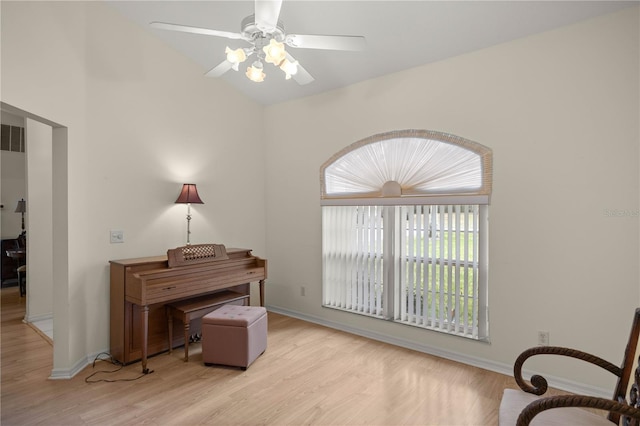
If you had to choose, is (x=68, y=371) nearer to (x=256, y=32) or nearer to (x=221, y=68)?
(x=221, y=68)

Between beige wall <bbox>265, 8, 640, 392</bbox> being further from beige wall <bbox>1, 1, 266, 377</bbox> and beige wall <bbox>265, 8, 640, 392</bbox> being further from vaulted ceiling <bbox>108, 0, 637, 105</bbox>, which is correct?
beige wall <bbox>1, 1, 266, 377</bbox>

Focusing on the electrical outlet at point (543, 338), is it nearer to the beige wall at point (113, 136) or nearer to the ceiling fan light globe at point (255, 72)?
the ceiling fan light globe at point (255, 72)

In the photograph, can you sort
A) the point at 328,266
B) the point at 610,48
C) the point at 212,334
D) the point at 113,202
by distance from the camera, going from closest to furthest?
1. the point at 610,48
2. the point at 212,334
3. the point at 113,202
4. the point at 328,266

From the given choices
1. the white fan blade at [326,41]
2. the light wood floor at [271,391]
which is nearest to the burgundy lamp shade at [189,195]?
the light wood floor at [271,391]

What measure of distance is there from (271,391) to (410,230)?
6.28 feet

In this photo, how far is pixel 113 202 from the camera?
3.19 meters

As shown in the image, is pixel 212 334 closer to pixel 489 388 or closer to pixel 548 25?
pixel 489 388

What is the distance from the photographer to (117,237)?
3209 mm

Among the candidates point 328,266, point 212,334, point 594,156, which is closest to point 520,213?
point 594,156

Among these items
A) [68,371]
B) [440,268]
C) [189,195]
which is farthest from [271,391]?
[189,195]

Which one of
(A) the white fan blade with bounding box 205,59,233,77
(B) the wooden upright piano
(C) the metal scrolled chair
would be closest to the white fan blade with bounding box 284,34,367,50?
(A) the white fan blade with bounding box 205,59,233,77

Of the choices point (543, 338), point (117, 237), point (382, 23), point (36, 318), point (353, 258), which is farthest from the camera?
point (36, 318)

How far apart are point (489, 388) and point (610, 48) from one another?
265 cm

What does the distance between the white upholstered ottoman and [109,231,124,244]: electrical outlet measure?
115 centimetres
